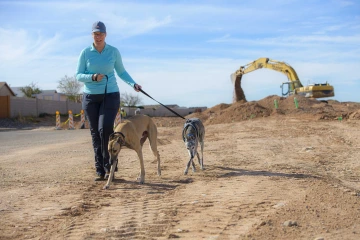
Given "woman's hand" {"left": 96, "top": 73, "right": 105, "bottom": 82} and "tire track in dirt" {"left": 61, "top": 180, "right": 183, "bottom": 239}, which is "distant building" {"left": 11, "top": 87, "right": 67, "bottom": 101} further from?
"tire track in dirt" {"left": 61, "top": 180, "right": 183, "bottom": 239}

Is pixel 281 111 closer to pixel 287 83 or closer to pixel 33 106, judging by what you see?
pixel 287 83

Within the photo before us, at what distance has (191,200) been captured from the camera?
5.61 meters

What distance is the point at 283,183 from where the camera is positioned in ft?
21.7

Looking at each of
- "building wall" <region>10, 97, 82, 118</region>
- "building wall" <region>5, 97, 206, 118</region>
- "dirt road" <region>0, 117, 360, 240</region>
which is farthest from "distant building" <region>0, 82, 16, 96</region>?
"dirt road" <region>0, 117, 360, 240</region>

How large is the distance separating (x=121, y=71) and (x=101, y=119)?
1.00 m

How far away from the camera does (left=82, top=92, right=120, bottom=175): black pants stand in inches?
285

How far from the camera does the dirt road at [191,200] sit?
436cm

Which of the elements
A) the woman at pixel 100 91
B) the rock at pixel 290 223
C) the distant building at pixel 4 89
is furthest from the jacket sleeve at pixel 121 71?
A: the distant building at pixel 4 89

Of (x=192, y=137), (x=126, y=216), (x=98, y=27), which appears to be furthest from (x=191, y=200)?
(x=98, y=27)

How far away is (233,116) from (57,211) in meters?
22.4

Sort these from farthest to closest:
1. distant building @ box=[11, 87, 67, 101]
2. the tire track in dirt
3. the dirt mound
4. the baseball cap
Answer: distant building @ box=[11, 87, 67, 101] < the dirt mound < the baseball cap < the tire track in dirt

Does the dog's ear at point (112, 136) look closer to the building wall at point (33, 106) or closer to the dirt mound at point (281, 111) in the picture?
the dirt mound at point (281, 111)

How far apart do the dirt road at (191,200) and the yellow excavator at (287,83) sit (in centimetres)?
2674

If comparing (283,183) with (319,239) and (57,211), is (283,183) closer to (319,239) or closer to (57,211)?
(319,239)
